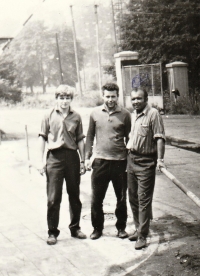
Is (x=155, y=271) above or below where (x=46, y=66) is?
below

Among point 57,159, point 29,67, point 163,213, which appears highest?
point 29,67

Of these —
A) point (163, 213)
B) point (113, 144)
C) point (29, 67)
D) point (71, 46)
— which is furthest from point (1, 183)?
point (71, 46)

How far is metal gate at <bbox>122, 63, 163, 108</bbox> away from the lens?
23.0 metres

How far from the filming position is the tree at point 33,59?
16.7m

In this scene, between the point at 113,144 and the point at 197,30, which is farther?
the point at 197,30

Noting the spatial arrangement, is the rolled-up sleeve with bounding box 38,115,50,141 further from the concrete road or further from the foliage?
the foliage

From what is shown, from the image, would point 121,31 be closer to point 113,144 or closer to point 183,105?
point 183,105

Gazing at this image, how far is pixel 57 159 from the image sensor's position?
16.5 feet

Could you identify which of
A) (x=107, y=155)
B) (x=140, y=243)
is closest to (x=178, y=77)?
(x=107, y=155)

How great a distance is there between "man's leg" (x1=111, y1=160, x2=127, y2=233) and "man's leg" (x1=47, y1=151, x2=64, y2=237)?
58 cm

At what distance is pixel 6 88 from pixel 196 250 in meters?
12.3

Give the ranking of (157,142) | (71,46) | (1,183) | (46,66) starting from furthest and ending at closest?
(71,46)
(46,66)
(1,183)
(157,142)

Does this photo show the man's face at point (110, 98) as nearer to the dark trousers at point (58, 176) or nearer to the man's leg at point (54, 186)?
the dark trousers at point (58, 176)

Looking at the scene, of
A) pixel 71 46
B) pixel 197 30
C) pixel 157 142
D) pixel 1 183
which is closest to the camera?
pixel 157 142
